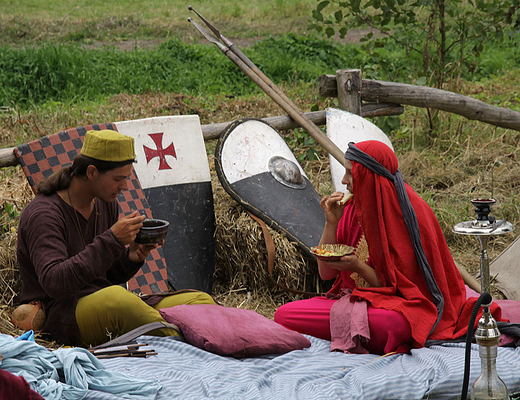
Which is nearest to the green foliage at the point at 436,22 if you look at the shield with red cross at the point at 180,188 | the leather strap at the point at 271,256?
the shield with red cross at the point at 180,188

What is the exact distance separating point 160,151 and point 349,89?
1920 mm

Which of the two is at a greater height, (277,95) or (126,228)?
(277,95)

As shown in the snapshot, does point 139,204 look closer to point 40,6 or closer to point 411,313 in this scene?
point 411,313

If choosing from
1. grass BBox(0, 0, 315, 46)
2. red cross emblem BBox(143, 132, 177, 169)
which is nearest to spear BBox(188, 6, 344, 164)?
red cross emblem BBox(143, 132, 177, 169)

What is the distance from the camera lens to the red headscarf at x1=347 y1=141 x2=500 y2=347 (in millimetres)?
3492

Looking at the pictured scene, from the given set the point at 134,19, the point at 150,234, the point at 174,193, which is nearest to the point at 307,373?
the point at 150,234

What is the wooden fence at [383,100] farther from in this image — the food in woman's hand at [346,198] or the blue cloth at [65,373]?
the blue cloth at [65,373]

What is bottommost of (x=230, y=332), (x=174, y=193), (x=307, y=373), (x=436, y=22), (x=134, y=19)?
(x=307, y=373)

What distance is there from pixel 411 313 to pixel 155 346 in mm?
1287

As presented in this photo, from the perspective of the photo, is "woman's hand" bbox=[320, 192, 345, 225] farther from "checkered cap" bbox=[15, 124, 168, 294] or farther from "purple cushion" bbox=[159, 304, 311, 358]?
"checkered cap" bbox=[15, 124, 168, 294]

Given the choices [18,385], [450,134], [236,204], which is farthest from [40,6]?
[18,385]

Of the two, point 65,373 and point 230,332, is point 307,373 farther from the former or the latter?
point 65,373

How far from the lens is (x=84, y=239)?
11.4 feet

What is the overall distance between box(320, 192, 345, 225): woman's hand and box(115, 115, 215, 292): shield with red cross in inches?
49.8
